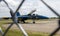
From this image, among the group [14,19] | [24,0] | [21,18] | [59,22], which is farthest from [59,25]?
[21,18]

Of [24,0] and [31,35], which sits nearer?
[24,0]

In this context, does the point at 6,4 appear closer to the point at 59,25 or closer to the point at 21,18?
the point at 59,25

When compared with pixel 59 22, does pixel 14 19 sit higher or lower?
lower

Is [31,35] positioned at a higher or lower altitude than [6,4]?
lower

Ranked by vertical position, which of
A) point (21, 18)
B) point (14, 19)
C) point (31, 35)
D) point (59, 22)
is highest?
point (59, 22)

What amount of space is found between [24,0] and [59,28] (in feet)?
1.79

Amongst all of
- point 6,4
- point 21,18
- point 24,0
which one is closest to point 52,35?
point 24,0

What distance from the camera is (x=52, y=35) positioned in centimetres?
117

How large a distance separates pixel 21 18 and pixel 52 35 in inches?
1194

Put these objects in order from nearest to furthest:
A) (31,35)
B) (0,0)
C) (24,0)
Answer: (24,0), (0,0), (31,35)

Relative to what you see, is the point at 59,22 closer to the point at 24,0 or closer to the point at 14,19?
the point at 24,0

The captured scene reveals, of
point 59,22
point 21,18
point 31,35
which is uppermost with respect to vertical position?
point 59,22

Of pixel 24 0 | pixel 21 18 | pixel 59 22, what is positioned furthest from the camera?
pixel 21 18

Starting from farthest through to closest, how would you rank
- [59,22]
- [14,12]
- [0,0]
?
[0,0], [14,12], [59,22]
